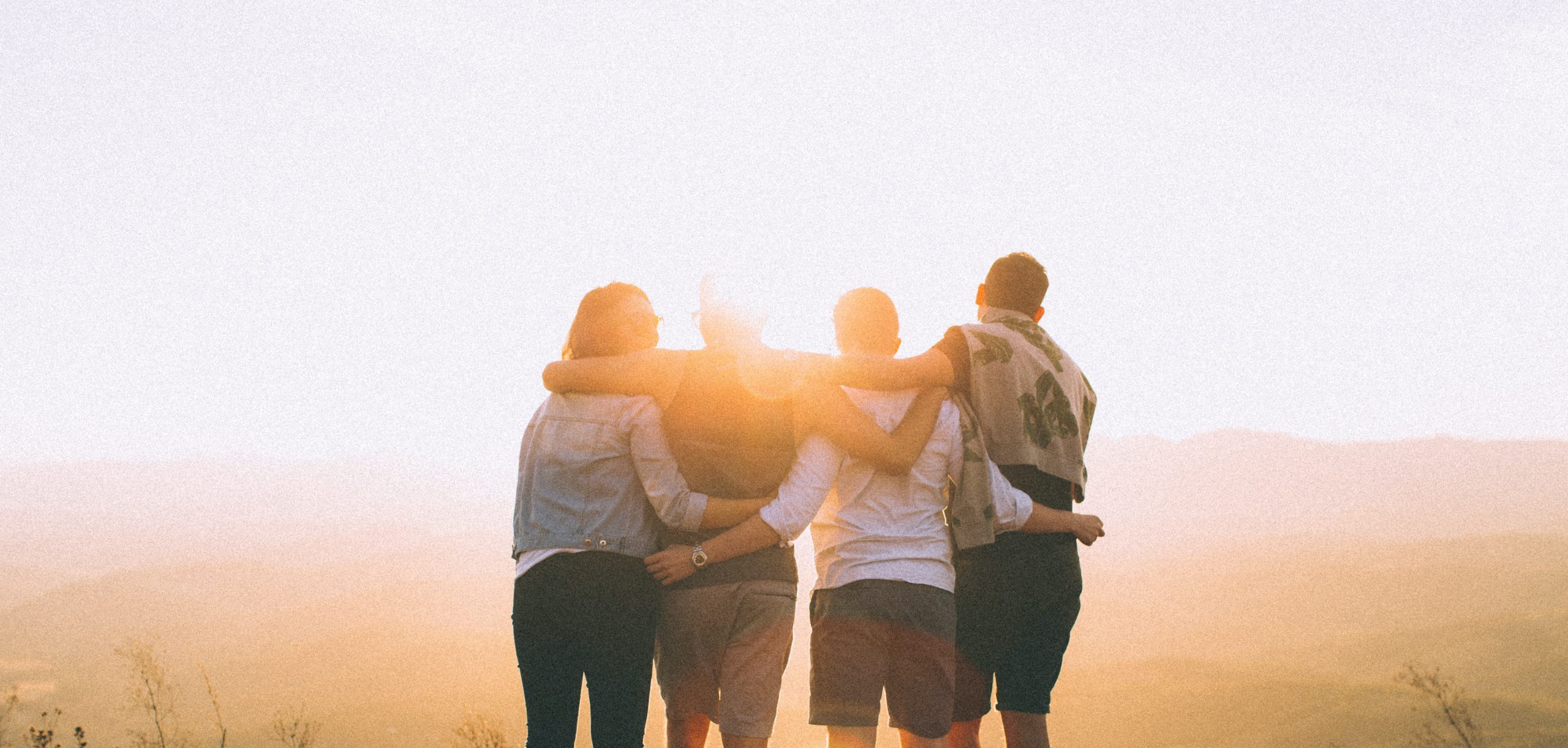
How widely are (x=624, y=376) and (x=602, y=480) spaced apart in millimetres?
404

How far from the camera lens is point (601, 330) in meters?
3.78

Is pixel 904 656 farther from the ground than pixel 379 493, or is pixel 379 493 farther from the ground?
pixel 904 656

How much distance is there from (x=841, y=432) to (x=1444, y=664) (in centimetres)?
3485

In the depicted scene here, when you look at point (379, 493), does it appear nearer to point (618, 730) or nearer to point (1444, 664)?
point (1444, 664)

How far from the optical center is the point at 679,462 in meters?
3.74

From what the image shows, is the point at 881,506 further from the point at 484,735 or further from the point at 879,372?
the point at 484,735

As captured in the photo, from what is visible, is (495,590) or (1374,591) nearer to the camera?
(1374,591)

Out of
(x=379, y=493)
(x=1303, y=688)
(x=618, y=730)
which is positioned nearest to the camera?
(x=618, y=730)

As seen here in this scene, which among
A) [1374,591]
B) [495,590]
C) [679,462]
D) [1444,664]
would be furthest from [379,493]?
[679,462]

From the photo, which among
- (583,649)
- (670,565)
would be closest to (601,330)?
(670,565)

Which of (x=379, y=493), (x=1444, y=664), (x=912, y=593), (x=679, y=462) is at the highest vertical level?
(x=679, y=462)

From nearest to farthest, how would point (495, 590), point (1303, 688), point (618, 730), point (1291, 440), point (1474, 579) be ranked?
point (618, 730) < point (1303, 688) < point (1474, 579) < point (495, 590) < point (1291, 440)

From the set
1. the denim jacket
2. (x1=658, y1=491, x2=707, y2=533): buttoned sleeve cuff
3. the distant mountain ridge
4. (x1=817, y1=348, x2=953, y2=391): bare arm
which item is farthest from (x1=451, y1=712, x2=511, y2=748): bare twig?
the distant mountain ridge

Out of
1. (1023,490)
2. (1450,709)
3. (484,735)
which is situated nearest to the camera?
(1023,490)
